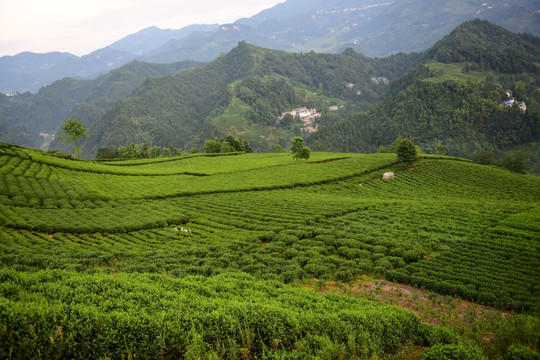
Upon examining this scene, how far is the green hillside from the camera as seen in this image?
36.0 ft

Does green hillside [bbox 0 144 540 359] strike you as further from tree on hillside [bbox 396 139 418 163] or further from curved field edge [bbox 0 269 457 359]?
tree on hillside [bbox 396 139 418 163]

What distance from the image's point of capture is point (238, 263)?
81.6 feet

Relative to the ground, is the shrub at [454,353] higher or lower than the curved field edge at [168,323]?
lower

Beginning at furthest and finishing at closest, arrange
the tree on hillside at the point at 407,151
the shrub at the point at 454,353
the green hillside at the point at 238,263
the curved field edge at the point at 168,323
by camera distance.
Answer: the tree on hillside at the point at 407,151, the green hillside at the point at 238,263, the shrub at the point at 454,353, the curved field edge at the point at 168,323

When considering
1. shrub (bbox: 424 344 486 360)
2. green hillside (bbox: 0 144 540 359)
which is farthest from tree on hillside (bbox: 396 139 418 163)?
shrub (bbox: 424 344 486 360)

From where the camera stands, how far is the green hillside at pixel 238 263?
36.0 ft

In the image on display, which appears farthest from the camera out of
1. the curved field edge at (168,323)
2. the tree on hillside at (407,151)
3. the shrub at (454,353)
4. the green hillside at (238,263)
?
the tree on hillside at (407,151)

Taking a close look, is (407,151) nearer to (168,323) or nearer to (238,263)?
(238,263)

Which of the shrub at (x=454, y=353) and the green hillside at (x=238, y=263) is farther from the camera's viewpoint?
the green hillside at (x=238, y=263)

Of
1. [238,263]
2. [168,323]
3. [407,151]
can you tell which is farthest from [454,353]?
[407,151]

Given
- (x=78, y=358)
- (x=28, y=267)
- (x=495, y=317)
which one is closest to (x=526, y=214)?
(x=495, y=317)

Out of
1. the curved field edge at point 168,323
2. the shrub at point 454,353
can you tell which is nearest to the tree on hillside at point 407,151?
the curved field edge at point 168,323

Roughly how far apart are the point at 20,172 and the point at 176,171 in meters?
33.4

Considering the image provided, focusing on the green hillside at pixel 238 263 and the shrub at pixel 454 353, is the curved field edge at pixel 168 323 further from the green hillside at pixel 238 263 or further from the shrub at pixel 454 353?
the shrub at pixel 454 353
